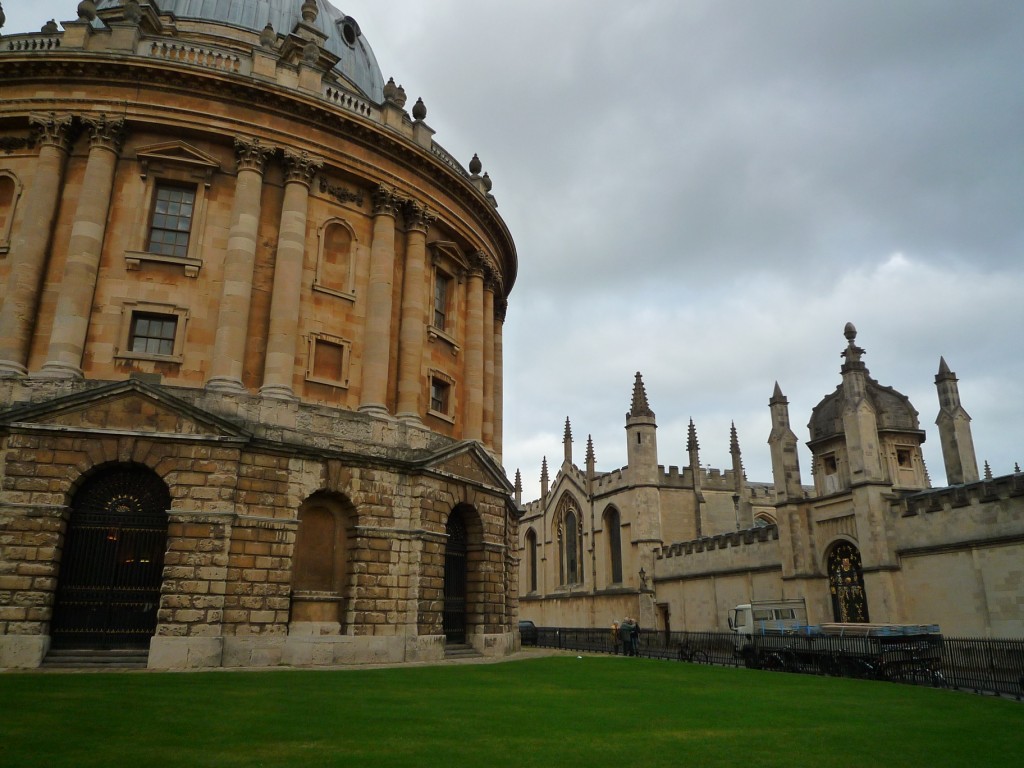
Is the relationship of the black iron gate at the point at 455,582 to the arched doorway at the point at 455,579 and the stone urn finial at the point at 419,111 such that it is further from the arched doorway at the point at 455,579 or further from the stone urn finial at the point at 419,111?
the stone urn finial at the point at 419,111

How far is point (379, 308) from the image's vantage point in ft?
82.9

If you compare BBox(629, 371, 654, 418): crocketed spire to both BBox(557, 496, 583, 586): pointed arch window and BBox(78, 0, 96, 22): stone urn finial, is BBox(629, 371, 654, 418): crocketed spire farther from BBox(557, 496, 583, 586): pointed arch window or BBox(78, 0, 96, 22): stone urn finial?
BBox(78, 0, 96, 22): stone urn finial

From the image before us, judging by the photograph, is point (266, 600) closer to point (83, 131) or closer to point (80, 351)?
point (80, 351)

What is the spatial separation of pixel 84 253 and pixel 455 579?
15.2 meters

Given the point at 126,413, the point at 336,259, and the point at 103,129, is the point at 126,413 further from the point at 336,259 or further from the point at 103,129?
the point at 103,129

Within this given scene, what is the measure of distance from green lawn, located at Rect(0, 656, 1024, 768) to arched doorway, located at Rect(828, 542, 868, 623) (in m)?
13.3

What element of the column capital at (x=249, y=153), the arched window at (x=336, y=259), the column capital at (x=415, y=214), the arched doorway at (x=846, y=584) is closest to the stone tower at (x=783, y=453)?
the arched doorway at (x=846, y=584)

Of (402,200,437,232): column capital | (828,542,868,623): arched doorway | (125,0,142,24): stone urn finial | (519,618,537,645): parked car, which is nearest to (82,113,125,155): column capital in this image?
(125,0,142,24): stone urn finial

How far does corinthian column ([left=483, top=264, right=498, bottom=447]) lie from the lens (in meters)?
31.6

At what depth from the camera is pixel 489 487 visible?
2689 centimetres

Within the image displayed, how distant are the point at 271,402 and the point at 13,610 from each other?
7892 millimetres

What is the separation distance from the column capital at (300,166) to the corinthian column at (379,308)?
248 cm

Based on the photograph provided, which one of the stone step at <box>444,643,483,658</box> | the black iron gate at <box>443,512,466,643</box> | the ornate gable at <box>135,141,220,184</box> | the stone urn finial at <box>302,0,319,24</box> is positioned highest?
the stone urn finial at <box>302,0,319,24</box>

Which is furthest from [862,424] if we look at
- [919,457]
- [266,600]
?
[266,600]
